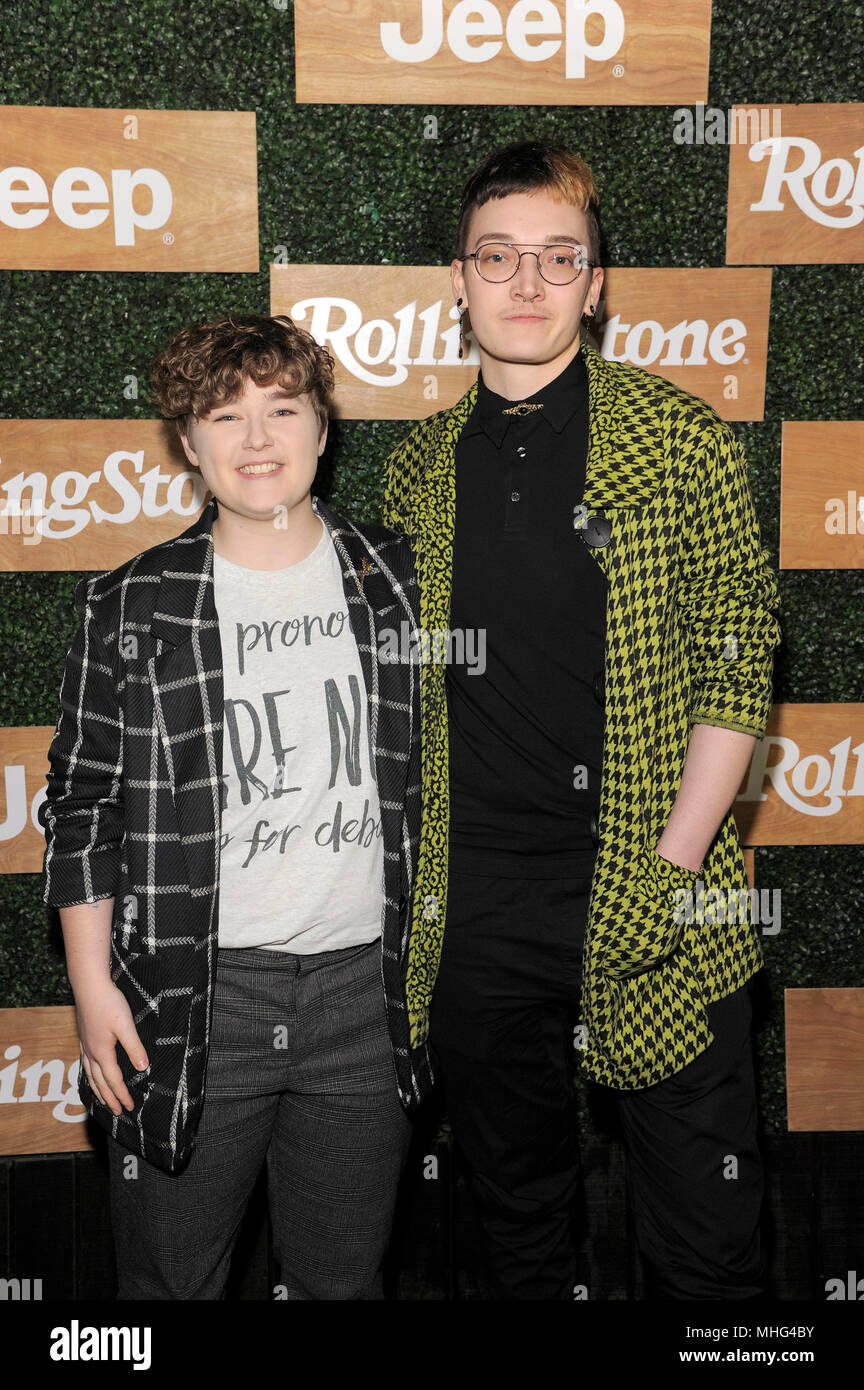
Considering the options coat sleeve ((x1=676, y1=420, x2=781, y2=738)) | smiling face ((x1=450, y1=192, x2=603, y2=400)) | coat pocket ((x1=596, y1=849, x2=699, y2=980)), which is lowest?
coat pocket ((x1=596, y1=849, x2=699, y2=980))

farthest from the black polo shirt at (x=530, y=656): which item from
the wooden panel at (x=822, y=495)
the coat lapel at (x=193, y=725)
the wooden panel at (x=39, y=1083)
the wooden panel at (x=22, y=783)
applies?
the wooden panel at (x=39, y=1083)

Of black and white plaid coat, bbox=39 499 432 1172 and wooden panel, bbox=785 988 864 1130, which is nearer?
black and white plaid coat, bbox=39 499 432 1172

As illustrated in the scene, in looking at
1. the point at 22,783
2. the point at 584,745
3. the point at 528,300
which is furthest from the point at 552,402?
the point at 22,783

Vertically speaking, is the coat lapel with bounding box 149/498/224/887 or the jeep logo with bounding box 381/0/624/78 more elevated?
the jeep logo with bounding box 381/0/624/78

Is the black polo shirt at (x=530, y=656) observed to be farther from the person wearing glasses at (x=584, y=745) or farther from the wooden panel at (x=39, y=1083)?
the wooden panel at (x=39, y=1083)

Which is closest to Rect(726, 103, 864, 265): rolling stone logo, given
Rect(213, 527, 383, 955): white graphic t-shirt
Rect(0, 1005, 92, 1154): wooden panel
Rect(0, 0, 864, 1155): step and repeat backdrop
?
Rect(0, 0, 864, 1155): step and repeat backdrop

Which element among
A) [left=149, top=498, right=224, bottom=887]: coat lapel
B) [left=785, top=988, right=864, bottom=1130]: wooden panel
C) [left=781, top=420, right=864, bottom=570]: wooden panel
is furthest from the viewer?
[left=785, top=988, right=864, bottom=1130]: wooden panel

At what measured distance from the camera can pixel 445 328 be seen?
234 centimetres

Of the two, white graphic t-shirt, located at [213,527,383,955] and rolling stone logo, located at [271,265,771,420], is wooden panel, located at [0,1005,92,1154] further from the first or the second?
rolling stone logo, located at [271,265,771,420]

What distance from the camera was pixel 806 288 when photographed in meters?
2.36

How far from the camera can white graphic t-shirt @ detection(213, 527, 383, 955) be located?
5.29ft
